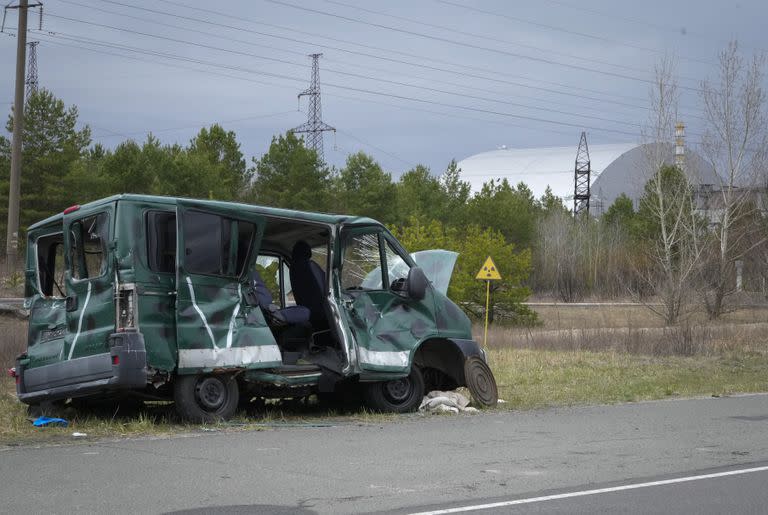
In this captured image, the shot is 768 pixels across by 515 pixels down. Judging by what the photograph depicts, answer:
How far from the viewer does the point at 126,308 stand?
11.3 meters

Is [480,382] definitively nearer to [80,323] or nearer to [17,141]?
[80,323]

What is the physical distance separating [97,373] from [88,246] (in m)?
1.55

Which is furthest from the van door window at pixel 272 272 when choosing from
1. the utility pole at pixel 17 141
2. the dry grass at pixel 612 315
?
the dry grass at pixel 612 315

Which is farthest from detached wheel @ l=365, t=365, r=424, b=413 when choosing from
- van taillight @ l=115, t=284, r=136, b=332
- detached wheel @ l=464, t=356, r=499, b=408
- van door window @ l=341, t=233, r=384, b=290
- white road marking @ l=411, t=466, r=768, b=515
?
white road marking @ l=411, t=466, r=768, b=515

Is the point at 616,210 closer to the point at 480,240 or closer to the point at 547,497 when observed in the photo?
the point at 480,240

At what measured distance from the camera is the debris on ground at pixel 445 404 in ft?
45.3

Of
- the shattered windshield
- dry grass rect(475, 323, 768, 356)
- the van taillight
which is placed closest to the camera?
the van taillight

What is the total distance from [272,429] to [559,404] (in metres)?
4.91

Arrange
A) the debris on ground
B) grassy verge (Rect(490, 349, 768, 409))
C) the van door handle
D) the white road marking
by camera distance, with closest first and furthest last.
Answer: the white road marking → the van door handle → the debris on ground → grassy verge (Rect(490, 349, 768, 409))

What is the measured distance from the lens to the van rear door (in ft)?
38.5

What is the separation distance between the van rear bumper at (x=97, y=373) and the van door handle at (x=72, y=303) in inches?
23.6

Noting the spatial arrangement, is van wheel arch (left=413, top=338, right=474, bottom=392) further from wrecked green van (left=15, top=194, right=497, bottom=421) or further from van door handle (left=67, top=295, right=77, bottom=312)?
van door handle (left=67, top=295, right=77, bottom=312)

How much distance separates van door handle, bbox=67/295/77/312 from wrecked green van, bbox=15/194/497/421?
0.01 metres

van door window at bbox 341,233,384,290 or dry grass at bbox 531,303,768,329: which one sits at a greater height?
van door window at bbox 341,233,384,290
